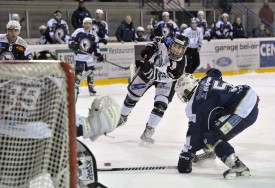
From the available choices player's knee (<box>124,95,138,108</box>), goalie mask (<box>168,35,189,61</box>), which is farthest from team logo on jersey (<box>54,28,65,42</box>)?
goalie mask (<box>168,35,189,61</box>)

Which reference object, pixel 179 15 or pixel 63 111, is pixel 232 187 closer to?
pixel 63 111

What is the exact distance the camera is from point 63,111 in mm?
2217

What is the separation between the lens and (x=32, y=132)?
7.80 ft

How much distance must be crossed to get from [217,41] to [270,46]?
1.50m

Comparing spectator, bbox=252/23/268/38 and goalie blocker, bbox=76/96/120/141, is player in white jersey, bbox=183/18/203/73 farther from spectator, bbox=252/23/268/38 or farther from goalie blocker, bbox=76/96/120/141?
goalie blocker, bbox=76/96/120/141

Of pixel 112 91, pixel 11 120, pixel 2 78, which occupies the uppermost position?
pixel 2 78

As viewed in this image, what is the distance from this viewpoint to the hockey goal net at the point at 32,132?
2.27 m

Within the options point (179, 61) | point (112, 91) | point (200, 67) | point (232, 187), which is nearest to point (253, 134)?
point (179, 61)

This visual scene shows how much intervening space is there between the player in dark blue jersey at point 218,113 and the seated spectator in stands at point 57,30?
6.79m

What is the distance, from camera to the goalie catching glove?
2441 millimetres

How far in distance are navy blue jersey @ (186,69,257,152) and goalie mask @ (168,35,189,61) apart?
98cm

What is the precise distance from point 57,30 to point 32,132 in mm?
Answer: 7943

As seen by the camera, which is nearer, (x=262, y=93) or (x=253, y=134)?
(x=253, y=134)

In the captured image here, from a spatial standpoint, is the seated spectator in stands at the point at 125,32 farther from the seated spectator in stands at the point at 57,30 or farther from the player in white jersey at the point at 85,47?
the player in white jersey at the point at 85,47
